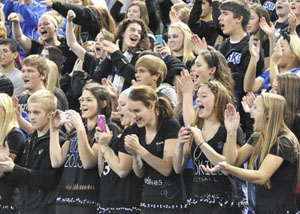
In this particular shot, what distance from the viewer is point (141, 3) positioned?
36.1 ft

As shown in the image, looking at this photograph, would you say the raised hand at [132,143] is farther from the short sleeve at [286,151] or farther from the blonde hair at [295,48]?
the blonde hair at [295,48]

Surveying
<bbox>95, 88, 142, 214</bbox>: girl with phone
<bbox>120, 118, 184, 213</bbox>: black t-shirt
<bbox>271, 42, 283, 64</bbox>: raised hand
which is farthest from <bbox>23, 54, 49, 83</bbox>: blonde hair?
<bbox>271, 42, 283, 64</bbox>: raised hand

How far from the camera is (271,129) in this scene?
251 inches

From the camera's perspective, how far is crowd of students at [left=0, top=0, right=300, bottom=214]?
256 inches

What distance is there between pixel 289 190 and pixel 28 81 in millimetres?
3873

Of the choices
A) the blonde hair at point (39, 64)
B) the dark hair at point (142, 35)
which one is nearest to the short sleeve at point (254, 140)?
the dark hair at point (142, 35)

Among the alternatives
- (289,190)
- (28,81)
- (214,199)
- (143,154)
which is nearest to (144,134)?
(143,154)

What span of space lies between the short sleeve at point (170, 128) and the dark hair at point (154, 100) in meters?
0.05

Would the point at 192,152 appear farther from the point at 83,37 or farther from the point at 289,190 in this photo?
the point at 83,37

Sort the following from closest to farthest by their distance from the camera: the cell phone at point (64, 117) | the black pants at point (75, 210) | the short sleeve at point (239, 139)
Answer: the short sleeve at point (239, 139)
the black pants at point (75, 210)
the cell phone at point (64, 117)

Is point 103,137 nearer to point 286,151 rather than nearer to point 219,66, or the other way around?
point 219,66

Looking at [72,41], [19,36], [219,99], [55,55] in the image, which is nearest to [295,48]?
[219,99]

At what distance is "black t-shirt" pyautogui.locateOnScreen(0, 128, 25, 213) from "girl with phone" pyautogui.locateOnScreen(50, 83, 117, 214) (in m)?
0.57

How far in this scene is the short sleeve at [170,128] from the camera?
7.06 m
